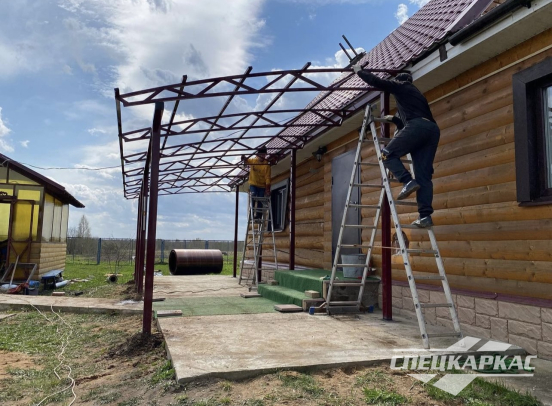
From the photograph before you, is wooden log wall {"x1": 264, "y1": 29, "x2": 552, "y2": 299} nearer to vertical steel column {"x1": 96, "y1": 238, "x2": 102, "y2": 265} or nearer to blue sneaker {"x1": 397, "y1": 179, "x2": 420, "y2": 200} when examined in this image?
blue sneaker {"x1": 397, "y1": 179, "x2": 420, "y2": 200}

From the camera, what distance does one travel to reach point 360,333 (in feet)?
14.8

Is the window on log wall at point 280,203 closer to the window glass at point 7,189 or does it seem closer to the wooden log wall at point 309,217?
the wooden log wall at point 309,217

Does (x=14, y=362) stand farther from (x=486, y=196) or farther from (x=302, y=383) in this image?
(x=486, y=196)

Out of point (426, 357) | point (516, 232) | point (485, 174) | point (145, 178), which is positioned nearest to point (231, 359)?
point (426, 357)

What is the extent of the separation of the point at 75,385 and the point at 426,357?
118 inches

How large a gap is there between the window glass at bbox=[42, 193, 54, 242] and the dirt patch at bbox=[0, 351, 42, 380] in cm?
922

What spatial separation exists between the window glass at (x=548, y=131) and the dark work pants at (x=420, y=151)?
1.01m

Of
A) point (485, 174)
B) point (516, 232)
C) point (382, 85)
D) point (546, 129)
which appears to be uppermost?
point (382, 85)

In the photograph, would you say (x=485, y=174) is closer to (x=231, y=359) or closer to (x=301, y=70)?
(x=301, y=70)

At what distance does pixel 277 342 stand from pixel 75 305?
4.88 metres

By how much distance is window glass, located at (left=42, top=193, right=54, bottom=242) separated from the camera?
12999 mm

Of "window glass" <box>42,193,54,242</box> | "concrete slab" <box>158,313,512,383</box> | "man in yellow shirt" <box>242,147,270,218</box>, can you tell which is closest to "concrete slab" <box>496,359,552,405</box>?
"concrete slab" <box>158,313,512,383</box>

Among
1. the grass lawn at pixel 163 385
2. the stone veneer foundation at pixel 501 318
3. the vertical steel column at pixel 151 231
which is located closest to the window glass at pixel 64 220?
the grass lawn at pixel 163 385

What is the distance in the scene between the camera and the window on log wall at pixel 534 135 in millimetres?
4027
